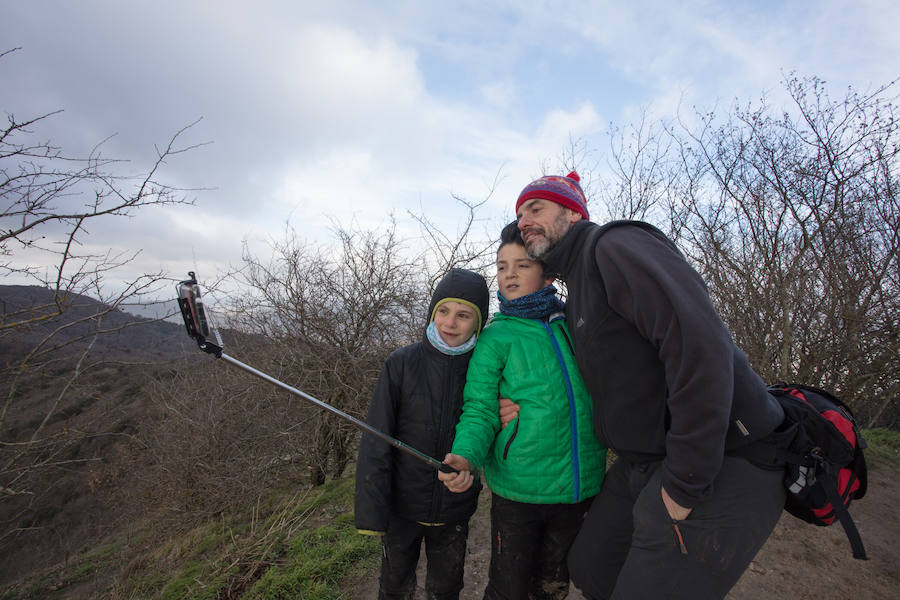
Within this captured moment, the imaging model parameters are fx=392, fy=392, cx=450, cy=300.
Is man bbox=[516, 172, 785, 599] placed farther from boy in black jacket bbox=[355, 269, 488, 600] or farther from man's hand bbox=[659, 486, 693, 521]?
boy in black jacket bbox=[355, 269, 488, 600]

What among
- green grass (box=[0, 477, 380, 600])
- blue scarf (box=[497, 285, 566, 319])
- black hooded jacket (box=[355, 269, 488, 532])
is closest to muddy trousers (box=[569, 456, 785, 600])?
blue scarf (box=[497, 285, 566, 319])

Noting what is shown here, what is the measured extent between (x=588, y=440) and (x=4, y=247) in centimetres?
454

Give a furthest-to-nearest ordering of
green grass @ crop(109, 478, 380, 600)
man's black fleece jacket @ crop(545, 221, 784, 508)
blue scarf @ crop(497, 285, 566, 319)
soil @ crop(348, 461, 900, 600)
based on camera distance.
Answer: green grass @ crop(109, 478, 380, 600), soil @ crop(348, 461, 900, 600), blue scarf @ crop(497, 285, 566, 319), man's black fleece jacket @ crop(545, 221, 784, 508)

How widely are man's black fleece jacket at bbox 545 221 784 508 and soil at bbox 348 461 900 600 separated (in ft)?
7.72

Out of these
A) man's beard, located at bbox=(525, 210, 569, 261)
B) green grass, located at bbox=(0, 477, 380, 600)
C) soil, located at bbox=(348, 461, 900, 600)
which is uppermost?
man's beard, located at bbox=(525, 210, 569, 261)

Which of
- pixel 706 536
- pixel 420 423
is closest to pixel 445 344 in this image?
pixel 420 423

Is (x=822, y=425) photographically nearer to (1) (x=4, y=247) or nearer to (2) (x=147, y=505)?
(1) (x=4, y=247)

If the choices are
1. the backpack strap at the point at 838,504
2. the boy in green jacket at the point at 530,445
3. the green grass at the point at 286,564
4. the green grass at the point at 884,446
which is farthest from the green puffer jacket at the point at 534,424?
the green grass at the point at 884,446

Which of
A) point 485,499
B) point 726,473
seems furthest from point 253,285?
point 726,473

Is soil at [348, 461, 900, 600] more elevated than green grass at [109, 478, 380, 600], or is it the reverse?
soil at [348, 461, 900, 600]

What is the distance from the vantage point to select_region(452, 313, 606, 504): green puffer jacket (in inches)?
69.7

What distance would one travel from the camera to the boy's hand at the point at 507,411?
1845 mm

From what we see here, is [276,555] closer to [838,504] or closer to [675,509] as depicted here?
[675,509]

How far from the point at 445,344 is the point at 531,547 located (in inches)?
41.4
